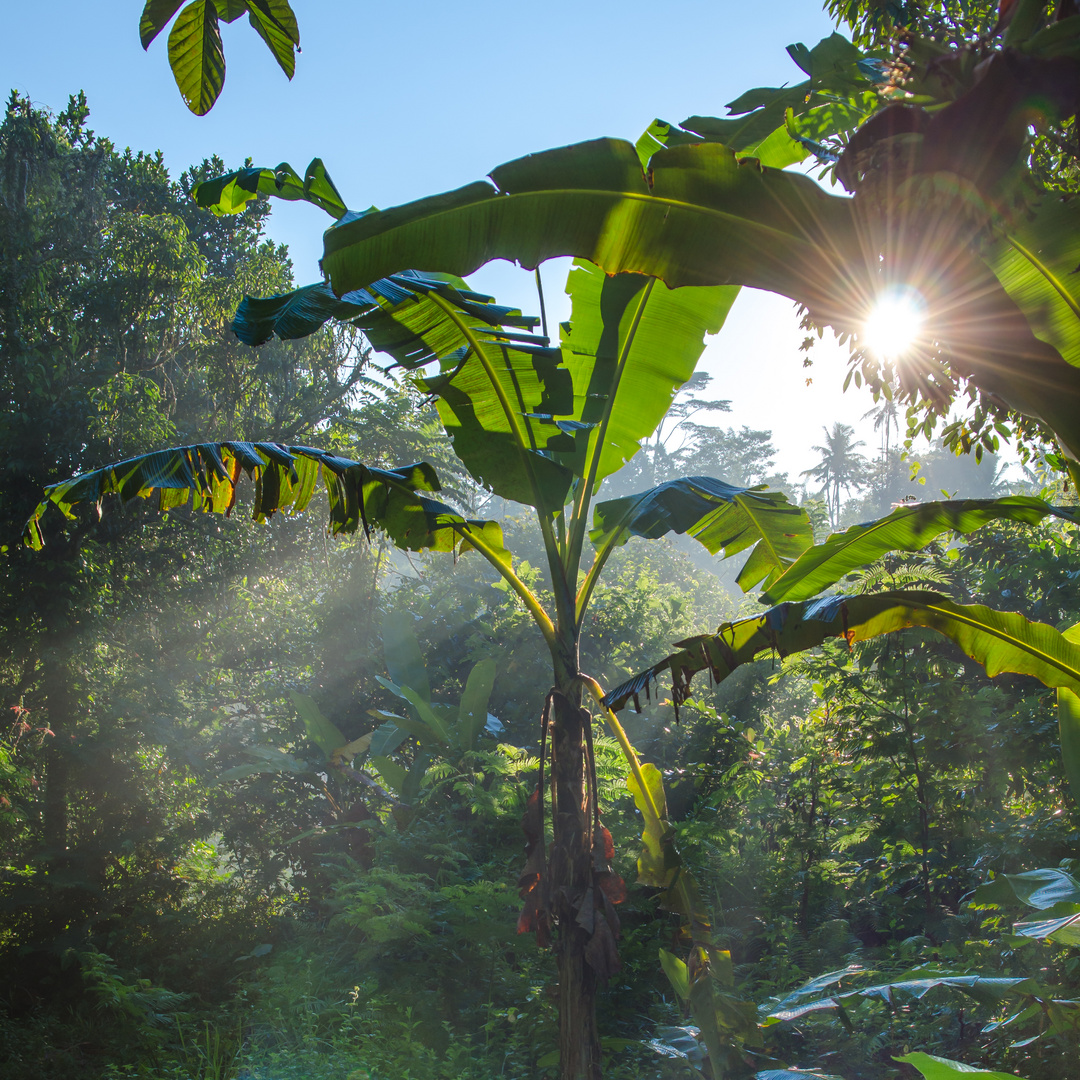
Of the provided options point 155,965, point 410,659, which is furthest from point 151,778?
point 410,659

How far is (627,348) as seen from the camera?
141 inches

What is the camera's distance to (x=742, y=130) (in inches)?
128

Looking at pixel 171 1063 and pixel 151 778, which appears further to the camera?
pixel 151 778

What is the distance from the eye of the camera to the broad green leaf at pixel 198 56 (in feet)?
8.43

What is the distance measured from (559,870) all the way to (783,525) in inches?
82.3

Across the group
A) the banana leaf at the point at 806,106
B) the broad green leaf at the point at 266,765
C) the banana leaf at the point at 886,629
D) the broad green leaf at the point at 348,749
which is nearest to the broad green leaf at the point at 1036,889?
the banana leaf at the point at 886,629

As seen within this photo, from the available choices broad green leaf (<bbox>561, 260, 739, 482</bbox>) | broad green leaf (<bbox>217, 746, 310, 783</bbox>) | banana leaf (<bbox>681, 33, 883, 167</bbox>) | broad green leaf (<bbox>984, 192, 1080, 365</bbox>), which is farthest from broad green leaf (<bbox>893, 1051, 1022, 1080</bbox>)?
broad green leaf (<bbox>217, 746, 310, 783</bbox>)

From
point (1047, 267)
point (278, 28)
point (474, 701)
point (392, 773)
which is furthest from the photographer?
point (392, 773)

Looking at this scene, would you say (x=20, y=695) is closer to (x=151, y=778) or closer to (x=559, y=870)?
(x=151, y=778)

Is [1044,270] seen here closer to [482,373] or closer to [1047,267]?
[1047,267]

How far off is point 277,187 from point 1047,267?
3.26m

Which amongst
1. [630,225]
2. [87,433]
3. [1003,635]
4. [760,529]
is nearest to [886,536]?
[1003,635]

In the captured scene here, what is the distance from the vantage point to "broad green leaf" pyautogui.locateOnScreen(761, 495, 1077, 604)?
2.82m

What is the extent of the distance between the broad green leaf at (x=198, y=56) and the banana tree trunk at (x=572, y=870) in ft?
Result: 8.78
